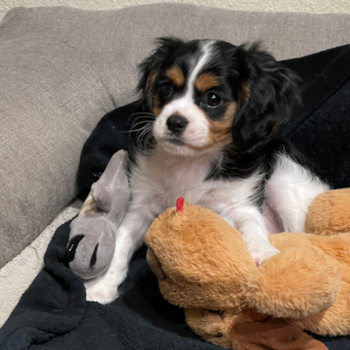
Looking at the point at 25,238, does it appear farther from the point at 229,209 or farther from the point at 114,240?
the point at 229,209

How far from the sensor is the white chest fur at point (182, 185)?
4.65 ft

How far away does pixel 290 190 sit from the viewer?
1.53m

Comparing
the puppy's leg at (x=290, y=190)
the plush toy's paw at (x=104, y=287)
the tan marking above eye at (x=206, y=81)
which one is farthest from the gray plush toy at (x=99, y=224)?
the puppy's leg at (x=290, y=190)

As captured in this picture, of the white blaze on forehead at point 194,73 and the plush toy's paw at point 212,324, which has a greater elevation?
the white blaze on forehead at point 194,73

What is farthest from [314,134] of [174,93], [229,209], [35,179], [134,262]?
[35,179]

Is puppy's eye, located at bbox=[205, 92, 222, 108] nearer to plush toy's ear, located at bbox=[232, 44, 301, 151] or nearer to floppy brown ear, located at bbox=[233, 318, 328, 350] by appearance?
plush toy's ear, located at bbox=[232, 44, 301, 151]

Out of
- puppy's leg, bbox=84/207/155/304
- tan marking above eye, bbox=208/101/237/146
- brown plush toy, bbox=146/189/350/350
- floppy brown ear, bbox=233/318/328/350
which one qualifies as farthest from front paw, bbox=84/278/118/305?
tan marking above eye, bbox=208/101/237/146

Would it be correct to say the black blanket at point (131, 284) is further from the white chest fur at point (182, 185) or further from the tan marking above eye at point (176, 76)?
the tan marking above eye at point (176, 76)

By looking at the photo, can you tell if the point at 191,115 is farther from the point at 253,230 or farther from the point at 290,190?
the point at 290,190

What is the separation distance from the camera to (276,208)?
1.55m

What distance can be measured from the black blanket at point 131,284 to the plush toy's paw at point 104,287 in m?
0.03

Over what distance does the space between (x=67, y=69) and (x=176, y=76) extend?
80cm

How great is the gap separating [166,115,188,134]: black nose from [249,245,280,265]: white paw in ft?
1.37

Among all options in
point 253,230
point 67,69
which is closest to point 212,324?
point 253,230
